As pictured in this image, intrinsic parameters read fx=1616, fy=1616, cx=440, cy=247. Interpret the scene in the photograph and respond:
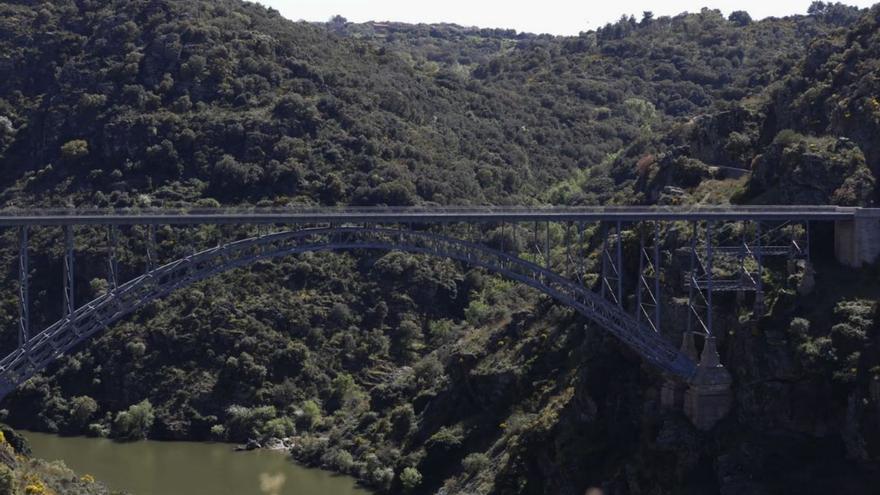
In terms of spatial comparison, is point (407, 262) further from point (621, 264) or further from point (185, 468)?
point (621, 264)

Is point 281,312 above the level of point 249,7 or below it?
below

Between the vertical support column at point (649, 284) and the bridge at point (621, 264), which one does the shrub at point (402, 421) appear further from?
the vertical support column at point (649, 284)

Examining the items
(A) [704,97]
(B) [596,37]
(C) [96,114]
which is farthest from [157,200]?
(B) [596,37]

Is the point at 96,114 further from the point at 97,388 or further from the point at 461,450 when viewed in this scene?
the point at 461,450

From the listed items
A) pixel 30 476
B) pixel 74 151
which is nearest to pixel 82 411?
pixel 74 151

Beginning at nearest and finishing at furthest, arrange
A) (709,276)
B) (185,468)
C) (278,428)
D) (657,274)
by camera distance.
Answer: (709,276) < (657,274) < (185,468) < (278,428)

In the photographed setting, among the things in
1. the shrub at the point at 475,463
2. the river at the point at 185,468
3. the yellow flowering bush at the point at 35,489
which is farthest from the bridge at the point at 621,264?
the river at the point at 185,468

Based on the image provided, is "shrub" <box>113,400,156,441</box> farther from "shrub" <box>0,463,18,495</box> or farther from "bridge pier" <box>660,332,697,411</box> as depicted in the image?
"bridge pier" <box>660,332,697,411</box>
